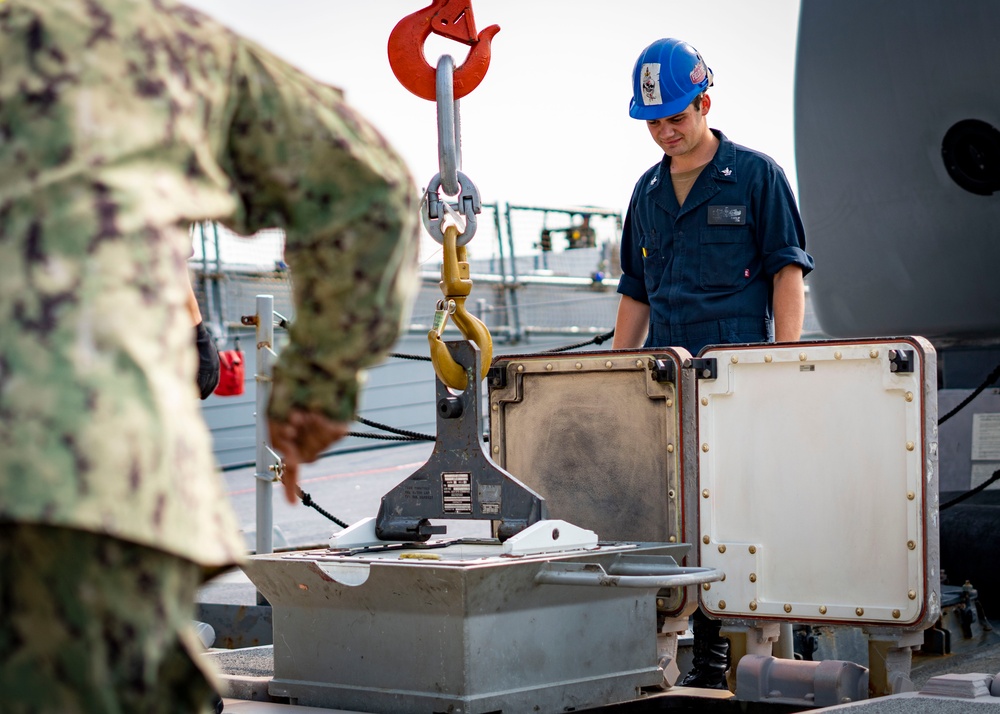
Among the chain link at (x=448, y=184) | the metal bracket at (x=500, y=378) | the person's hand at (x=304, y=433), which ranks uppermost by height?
the chain link at (x=448, y=184)

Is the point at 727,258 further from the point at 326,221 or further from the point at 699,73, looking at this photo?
the point at 326,221

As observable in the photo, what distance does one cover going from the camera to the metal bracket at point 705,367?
372 cm

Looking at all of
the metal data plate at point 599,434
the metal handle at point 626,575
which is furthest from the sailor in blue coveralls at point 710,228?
the metal handle at point 626,575

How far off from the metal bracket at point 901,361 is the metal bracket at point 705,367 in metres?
0.48

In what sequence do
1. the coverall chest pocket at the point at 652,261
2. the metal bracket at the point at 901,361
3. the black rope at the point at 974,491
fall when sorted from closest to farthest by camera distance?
the metal bracket at the point at 901,361, the coverall chest pocket at the point at 652,261, the black rope at the point at 974,491

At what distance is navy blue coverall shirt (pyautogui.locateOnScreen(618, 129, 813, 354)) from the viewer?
4.27 m

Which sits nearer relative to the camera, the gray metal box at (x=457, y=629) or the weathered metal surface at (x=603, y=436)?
the gray metal box at (x=457, y=629)

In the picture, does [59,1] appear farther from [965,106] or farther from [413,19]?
[965,106]

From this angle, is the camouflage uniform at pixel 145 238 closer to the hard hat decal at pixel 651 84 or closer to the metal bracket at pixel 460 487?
the metal bracket at pixel 460 487

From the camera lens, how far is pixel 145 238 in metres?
1.58

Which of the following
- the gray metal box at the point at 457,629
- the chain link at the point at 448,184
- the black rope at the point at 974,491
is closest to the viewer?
the gray metal box at the point at 457,629

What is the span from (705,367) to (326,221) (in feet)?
6.70

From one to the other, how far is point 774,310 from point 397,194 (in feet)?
8.58

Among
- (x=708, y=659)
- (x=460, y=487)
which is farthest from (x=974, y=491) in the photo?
(x=460, y=487)
